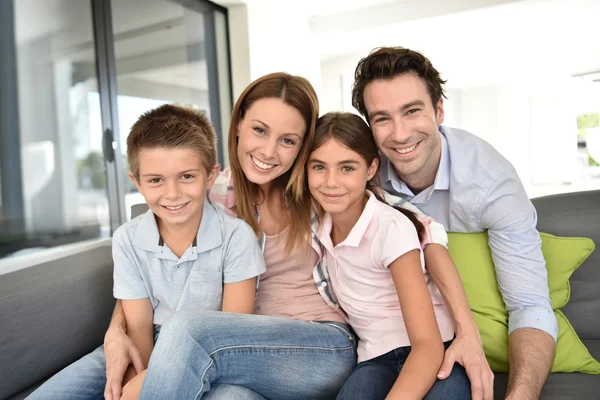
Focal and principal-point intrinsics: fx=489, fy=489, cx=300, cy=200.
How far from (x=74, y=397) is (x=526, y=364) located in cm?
106

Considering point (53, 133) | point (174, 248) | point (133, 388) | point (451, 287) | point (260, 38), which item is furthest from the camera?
point (260, 38)

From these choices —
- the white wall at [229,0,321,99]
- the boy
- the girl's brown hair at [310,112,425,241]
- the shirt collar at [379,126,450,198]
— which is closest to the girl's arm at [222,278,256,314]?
the boy

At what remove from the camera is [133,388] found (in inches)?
42.1

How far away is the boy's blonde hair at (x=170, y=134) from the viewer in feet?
4.12

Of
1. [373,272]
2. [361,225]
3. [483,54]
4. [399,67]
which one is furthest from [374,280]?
[483,54]

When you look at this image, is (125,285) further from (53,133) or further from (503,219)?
(53,133)

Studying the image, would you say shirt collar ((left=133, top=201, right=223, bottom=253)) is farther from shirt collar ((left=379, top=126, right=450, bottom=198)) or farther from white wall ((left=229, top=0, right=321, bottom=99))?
white wall ((left=229, top=0, right=321, bottom=99))

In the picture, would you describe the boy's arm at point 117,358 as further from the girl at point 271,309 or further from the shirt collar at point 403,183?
the shirt collar at point 403,183

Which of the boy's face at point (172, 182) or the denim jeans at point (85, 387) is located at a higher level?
the boy's face at point (172, 182)

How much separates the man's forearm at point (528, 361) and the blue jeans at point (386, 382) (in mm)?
129

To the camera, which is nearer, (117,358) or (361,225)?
(117,358)

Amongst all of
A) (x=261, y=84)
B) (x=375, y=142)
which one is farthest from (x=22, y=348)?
(x=375, y=142)

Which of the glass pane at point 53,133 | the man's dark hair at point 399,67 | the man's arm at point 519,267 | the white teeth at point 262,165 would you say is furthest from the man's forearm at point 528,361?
the glass pane at point 53,133

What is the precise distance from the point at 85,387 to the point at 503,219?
1.15 meters
